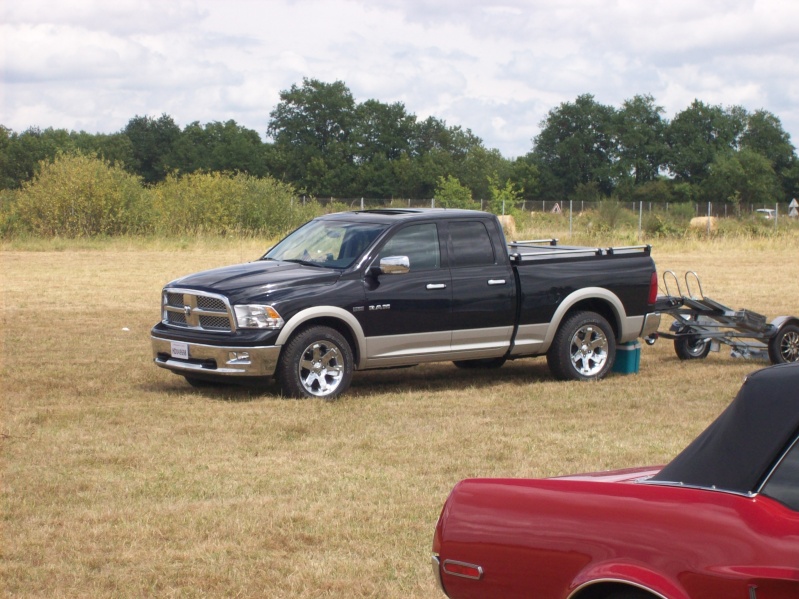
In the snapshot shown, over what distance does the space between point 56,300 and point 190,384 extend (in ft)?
31.9

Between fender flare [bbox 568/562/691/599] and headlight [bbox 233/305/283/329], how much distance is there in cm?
768

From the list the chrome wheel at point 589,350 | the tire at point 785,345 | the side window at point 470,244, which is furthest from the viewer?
the tire at point 785,345

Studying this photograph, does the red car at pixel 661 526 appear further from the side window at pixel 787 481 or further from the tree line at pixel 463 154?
the tree line at pixel 463 154

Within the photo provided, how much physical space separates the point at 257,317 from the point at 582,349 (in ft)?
12.8

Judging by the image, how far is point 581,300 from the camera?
13.0 meters

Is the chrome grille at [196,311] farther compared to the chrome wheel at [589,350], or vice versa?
the chrome wheel at [589,350]

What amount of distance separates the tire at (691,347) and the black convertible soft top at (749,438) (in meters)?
11.0

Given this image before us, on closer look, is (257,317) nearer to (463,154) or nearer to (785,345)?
(785,345)

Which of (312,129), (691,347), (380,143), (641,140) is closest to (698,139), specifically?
(641,140)

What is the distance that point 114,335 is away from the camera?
54.5 ft

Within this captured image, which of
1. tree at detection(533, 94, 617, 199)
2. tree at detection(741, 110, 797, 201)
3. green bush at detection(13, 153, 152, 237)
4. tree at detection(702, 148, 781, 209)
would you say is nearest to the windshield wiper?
green bush at detection(13, 153, 152, 237)

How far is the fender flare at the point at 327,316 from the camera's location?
37.1 ft

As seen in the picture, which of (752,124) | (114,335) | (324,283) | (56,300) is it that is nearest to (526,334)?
(324,283)

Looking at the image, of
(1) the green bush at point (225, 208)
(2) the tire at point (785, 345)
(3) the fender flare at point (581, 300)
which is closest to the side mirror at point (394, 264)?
(3) the fender flare at point (581, 300)
